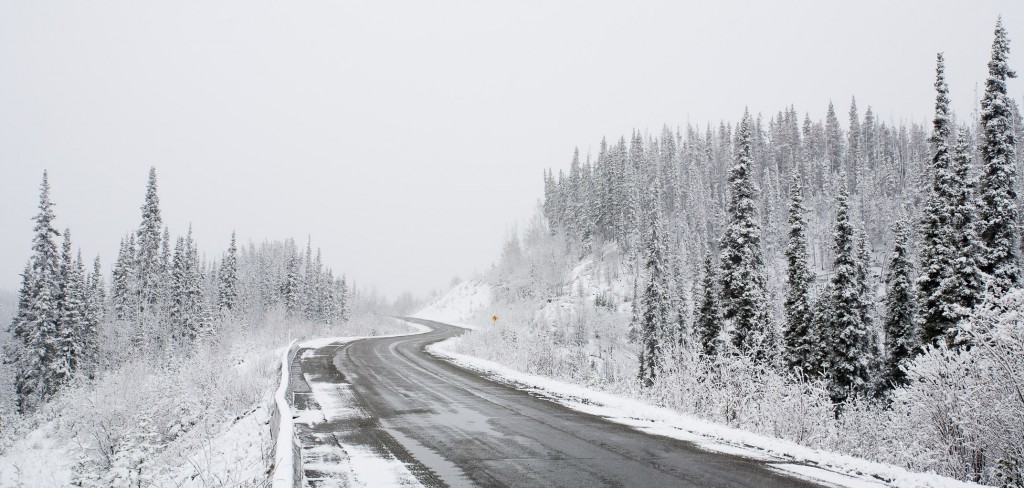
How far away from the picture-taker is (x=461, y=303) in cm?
11800

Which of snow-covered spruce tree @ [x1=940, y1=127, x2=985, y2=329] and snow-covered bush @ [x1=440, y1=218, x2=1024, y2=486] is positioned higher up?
snow-covered spruce tree @ [x1=940, y1=127, x2=985, y2=329]

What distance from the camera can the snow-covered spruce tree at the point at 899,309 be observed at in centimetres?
3147

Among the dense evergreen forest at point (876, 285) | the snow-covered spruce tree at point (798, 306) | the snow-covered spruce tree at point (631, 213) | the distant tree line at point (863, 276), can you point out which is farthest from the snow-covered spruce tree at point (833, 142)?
the snow-covered spruce tree at point (798, 306)

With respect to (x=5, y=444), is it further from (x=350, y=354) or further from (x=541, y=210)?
(x=541, y=210)

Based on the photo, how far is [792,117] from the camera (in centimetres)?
12044

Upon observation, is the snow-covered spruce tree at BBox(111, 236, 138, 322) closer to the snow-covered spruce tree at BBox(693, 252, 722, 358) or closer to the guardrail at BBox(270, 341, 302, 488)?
the snow-covered spruce tree at BBox(693, 252, 722, 358)

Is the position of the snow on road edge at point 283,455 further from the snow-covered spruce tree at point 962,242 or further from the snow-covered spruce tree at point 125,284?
the snow-covered spruce tree at point 125,284

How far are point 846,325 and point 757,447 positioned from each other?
2750 centimetres

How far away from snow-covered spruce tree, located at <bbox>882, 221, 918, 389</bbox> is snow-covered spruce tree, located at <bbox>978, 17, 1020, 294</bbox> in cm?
Result: 846

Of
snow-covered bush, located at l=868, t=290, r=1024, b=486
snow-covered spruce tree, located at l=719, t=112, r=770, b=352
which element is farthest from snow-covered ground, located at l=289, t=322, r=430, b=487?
snow-covered spruce tree, located at l=719, t=112, r=770, b=352

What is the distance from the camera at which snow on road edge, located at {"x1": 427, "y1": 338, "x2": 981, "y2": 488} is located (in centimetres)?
593

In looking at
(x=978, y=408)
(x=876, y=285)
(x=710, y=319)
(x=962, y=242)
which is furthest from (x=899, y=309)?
(x=876, y=285)

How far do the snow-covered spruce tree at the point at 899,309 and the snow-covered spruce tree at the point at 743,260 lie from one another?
9153 millimetres

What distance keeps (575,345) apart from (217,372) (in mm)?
44258
